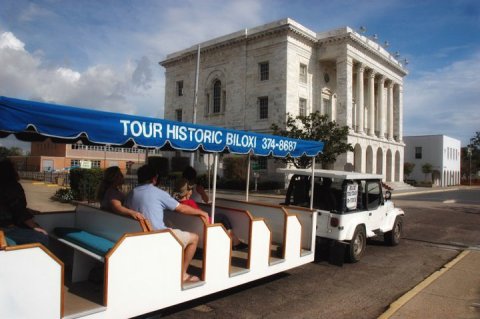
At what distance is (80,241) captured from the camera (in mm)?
4980

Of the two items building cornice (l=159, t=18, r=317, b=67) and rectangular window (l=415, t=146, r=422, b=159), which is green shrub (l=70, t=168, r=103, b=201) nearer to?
building cornice (l=159, t=18, r=317, b=67)

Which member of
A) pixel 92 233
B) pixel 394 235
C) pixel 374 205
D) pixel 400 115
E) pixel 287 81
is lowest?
pixel 394 235

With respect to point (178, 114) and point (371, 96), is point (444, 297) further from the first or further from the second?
point (178, 114)

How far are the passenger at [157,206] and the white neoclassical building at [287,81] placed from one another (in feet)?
110

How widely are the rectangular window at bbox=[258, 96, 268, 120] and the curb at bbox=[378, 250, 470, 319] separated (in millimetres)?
32673

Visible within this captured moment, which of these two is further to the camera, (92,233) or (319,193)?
(319,193)

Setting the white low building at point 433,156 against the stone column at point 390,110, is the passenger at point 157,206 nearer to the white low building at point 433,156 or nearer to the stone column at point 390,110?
the stone column at point 390,110

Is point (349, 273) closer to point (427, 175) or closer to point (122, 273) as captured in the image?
point (122, 273)

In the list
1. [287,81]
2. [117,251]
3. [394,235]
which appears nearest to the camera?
[117,251]

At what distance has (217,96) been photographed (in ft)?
152

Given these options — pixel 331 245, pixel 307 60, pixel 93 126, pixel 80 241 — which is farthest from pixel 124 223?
pixel 307 60

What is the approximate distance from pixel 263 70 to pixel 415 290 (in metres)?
36.7

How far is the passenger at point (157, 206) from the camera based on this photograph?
5.09 meters

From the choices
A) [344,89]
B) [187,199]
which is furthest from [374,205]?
[344,89]
